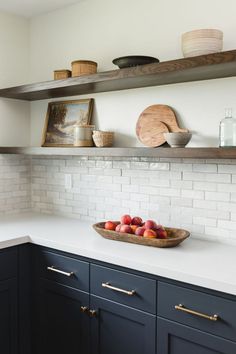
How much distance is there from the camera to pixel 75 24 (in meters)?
3.03

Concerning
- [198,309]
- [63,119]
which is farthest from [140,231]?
[63,119]

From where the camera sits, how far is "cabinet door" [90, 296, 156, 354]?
78.4 inches

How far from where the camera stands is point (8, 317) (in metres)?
2.50

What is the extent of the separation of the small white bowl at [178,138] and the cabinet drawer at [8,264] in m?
1.19

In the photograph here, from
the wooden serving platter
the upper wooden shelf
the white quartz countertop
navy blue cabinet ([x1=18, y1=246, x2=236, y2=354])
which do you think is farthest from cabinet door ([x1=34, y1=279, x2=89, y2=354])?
the upper wooden shelf

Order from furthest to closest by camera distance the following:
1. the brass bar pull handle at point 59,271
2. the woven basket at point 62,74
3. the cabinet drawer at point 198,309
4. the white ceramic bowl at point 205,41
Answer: the woven basket at point 62,74
the brass bar pull handle at point 59,271
the white ceramic bowl at point 205,41
the cabinet drawer at point 198,309

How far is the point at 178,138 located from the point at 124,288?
2.87 ft

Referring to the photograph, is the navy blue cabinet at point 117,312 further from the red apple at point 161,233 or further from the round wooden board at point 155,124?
the round wooden board at point 155,124

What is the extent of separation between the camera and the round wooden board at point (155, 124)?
2.49 metres

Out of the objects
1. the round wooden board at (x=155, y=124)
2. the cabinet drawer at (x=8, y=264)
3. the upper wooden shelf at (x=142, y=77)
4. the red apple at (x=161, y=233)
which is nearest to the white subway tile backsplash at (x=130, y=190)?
the round wooden board at (x=155, y=124)

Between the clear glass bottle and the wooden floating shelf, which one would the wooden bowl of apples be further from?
the clear glass bottle

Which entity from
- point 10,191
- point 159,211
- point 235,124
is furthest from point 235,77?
point 10,191

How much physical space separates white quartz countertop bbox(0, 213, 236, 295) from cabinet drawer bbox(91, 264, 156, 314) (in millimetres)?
68

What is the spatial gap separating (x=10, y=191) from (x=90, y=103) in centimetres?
103
